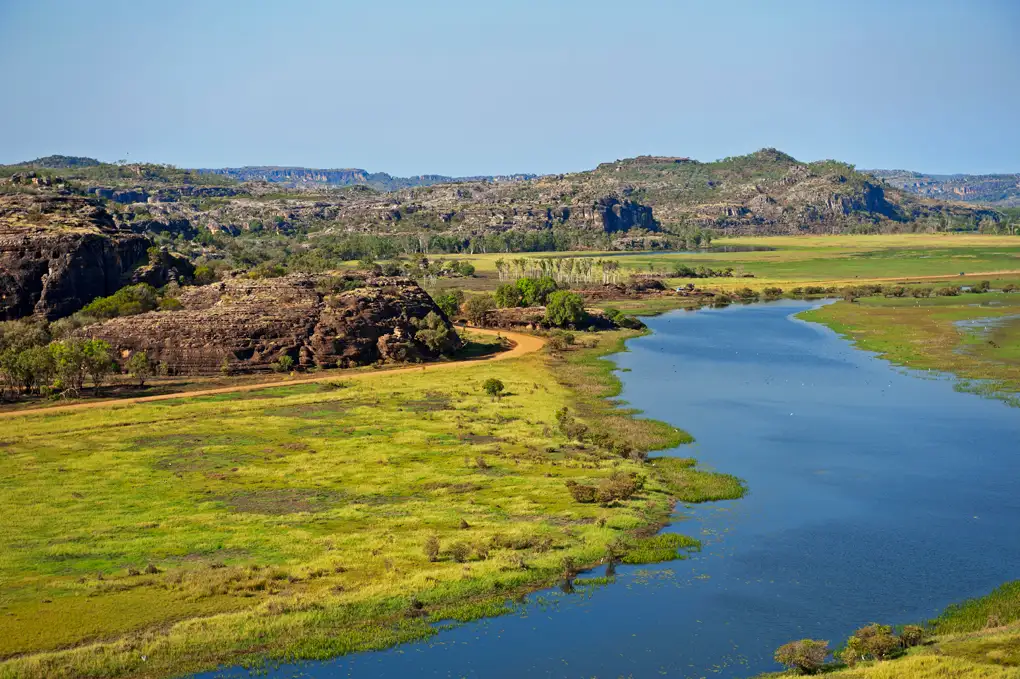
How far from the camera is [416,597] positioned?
40.7 metres

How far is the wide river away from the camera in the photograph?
119 ft

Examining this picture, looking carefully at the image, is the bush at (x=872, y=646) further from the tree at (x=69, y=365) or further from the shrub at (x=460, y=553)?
the tree at (x=69, y=365)

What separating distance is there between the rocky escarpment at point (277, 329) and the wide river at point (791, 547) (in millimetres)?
35813

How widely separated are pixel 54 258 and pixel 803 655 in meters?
118

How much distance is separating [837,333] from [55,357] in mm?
99422

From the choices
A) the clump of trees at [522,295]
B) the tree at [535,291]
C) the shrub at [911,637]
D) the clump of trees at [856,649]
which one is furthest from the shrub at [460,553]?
the clump of trees at [522,295]

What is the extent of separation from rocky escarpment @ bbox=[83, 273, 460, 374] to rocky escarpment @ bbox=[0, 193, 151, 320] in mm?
17826

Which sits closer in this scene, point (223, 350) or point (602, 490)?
point (602, 490)

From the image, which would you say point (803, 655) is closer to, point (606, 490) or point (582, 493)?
point (582, 493)

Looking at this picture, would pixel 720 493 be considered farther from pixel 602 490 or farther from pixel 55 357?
pixel 55 357

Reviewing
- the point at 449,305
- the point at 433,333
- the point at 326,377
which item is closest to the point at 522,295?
the point at 449,305

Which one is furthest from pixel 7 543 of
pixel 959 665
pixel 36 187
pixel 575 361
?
pixel 36 187

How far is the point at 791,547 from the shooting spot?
46938mm

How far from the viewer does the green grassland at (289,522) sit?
3728cm
